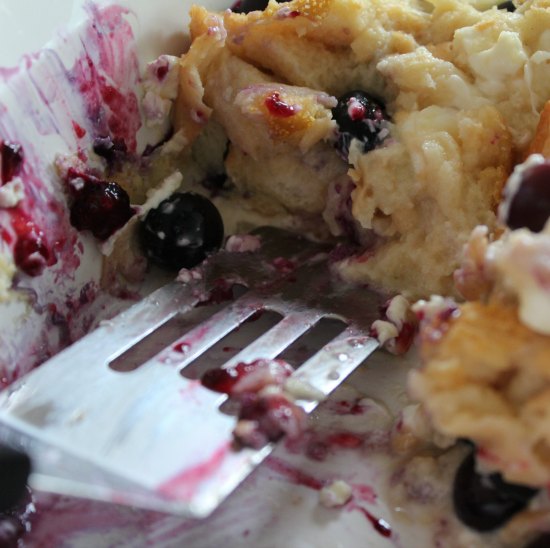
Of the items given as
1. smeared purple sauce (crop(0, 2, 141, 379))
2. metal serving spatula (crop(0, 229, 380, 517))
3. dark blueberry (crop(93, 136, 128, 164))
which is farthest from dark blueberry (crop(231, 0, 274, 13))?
metal serving spatula (crop(0, 229, 380, 517))

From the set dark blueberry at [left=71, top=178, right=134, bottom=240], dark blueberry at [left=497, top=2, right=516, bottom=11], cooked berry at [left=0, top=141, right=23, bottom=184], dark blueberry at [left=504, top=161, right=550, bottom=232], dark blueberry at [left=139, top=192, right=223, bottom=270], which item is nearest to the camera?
dark blueberry at [left=504, top=161, right=550, bottom=232]

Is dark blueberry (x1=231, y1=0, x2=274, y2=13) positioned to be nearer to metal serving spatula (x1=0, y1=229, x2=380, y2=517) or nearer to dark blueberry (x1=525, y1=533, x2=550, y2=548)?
metal serving spatula (x1=0, y1=229, x2=380, y2=517)

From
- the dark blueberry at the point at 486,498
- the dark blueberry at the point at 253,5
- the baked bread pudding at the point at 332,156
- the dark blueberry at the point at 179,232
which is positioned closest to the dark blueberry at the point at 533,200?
the baked bread pudding at the point at 332,156

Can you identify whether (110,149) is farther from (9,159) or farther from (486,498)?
(486,498)

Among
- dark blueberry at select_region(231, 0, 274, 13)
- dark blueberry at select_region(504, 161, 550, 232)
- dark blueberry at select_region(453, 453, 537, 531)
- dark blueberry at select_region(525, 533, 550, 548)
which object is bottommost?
dark blueberry at select_region(525, 533, 550, 548)

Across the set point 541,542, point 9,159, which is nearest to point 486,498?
point 541,542

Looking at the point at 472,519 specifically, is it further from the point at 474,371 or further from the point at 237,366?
the point at 237,366
